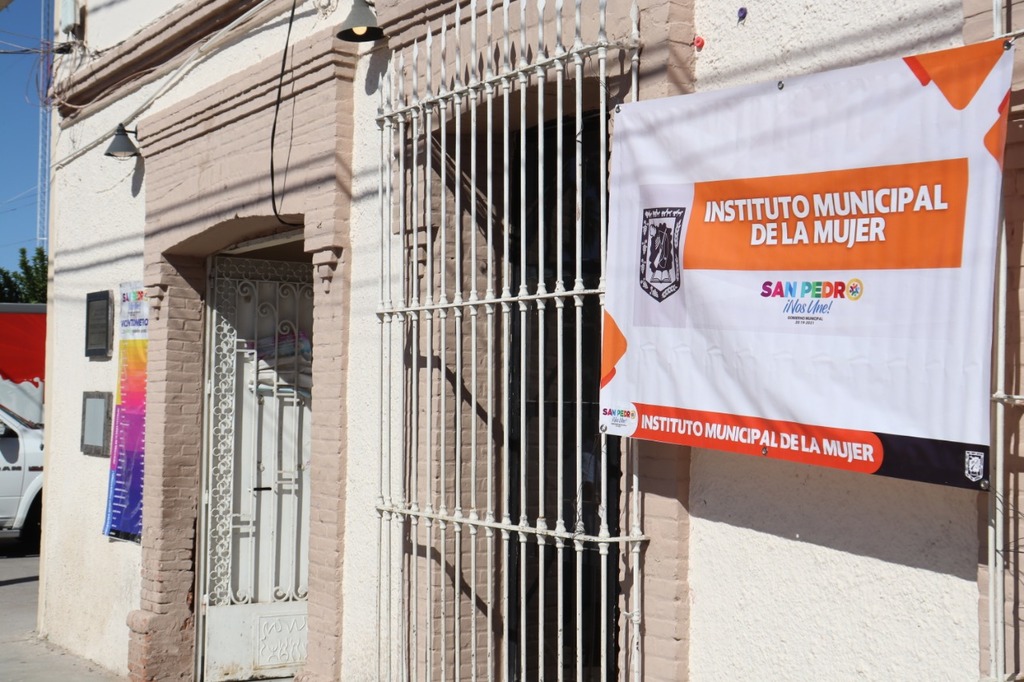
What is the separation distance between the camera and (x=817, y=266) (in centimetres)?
333

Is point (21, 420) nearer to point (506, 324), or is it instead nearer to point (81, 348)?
point (81, 348)

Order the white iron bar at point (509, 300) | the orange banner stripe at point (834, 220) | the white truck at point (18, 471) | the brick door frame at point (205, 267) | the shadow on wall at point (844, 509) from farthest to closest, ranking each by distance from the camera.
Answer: the white truck at point (18, 471)
the brick door frame at point (205, 267)
the white iron bar at point (509, 300)
the shadow on wall at point (844, 509)
the orange banner stripe at point (834, 220)

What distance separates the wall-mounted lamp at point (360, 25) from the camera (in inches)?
211

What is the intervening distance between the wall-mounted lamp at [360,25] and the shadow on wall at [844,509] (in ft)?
8.71

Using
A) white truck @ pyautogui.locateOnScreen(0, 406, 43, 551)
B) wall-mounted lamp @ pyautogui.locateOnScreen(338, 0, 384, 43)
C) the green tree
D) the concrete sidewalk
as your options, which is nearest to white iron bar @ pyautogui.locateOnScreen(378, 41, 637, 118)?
wall-mounted lamp @ pyautogui.locateOnScreen(338, 0, 384, 43)

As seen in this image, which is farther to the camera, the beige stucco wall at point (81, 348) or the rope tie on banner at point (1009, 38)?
the beige stucco wall at point (81, 348)

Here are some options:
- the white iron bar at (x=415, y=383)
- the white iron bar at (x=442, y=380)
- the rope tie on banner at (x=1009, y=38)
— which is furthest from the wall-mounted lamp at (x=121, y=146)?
the rope tie on banner at (x=1009, y=38)

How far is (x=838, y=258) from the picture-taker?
3275mm

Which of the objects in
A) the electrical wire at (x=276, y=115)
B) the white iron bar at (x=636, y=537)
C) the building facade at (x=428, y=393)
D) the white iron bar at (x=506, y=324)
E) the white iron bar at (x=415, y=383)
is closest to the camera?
the building facade at (x=428, y=393)

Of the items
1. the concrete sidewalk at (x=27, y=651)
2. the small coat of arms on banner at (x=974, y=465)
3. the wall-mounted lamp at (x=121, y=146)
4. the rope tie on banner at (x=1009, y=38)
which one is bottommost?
the concrete sidewalk at (x=27, y=651)

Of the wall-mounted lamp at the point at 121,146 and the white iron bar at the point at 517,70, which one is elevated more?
the wall-mounted lamp at the point at 121,146

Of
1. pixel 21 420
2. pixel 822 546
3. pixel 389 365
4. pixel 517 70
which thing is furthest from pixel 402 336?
pixel 21 420

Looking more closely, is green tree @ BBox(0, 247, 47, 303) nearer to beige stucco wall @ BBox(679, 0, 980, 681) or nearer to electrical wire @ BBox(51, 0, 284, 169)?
electrical wire @ BBox(51, 0, 284, 169)

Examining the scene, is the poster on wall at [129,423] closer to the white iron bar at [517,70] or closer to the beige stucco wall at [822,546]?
the white iron bar at [517,70]
